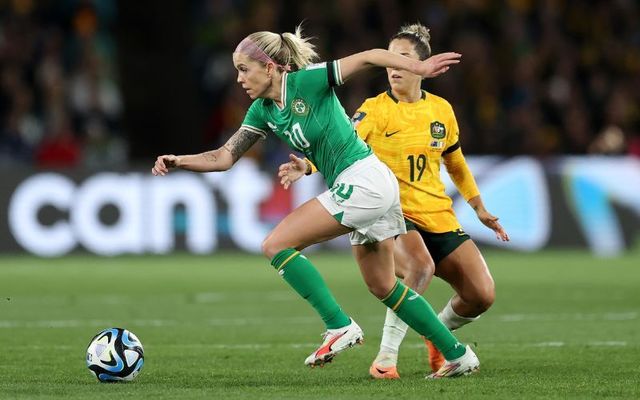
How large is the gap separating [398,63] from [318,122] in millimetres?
686

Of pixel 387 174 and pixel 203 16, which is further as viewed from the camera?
pixel 203 16

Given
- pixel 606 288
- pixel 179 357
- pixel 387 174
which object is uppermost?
pixel 387 174

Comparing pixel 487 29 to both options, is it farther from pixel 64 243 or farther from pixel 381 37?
pixel 64 243

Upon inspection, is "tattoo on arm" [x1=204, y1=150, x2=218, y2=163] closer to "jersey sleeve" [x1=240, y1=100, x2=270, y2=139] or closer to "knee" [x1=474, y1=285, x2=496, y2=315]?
"jersey sleeve" [x1=240, y1=100, x2=270, y2=139]

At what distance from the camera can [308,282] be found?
772 centimetres

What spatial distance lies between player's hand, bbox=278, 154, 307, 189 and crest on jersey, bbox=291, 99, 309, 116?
0.31 meters

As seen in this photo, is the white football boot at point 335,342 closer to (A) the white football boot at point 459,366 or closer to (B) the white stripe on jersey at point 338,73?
(A) the white football boot at point 459,366

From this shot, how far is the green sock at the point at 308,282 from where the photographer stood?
7.70 m

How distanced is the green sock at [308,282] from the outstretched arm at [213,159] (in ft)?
2.34

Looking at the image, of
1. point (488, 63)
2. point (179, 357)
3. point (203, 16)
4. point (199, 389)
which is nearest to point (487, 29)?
point (488, 63)

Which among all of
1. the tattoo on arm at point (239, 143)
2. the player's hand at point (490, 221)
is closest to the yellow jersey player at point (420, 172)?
the player's hand at point (490, 221)

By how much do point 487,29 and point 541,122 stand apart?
84.1 inches

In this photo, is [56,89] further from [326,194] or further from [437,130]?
[326,194]

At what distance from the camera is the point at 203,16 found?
23703 mm
